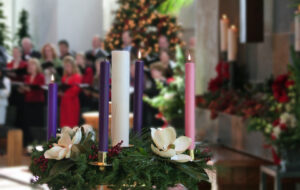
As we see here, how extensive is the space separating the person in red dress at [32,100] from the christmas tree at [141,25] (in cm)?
368

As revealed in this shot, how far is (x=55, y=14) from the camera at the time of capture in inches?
534

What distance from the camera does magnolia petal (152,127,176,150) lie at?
3.66 feet

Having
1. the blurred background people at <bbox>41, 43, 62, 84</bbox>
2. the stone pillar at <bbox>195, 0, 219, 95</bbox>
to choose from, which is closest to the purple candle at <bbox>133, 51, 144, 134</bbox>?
the stone pillar at <bbox>195, 0, 219, 95</bbox>

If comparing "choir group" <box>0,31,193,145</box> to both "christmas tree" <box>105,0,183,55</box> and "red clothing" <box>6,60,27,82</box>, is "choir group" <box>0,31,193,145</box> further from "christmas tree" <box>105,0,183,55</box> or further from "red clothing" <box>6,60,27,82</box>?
"christmas tree" <box>105,0,183,55</box>

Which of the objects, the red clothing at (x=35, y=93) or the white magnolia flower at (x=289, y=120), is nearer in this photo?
the white magnolia flower at (x=289, y=120)

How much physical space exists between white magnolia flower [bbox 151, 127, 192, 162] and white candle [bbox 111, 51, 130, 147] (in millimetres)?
55

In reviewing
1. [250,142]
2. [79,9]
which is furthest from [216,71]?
[79,9]

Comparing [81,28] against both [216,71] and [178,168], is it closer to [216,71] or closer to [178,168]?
[216,71]

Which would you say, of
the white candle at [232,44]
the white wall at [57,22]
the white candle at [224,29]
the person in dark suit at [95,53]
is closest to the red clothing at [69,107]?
the person in dark suit at [95,53]

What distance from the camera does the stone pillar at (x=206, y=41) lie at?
6898 millimetres

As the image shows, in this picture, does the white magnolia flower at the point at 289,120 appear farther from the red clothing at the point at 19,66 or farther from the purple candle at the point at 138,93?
the red clothing at the point at 19,66

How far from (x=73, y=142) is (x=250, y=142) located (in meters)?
4.08

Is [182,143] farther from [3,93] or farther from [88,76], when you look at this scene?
[88,76]

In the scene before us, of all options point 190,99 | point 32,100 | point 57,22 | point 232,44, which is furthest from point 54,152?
point 57,22
